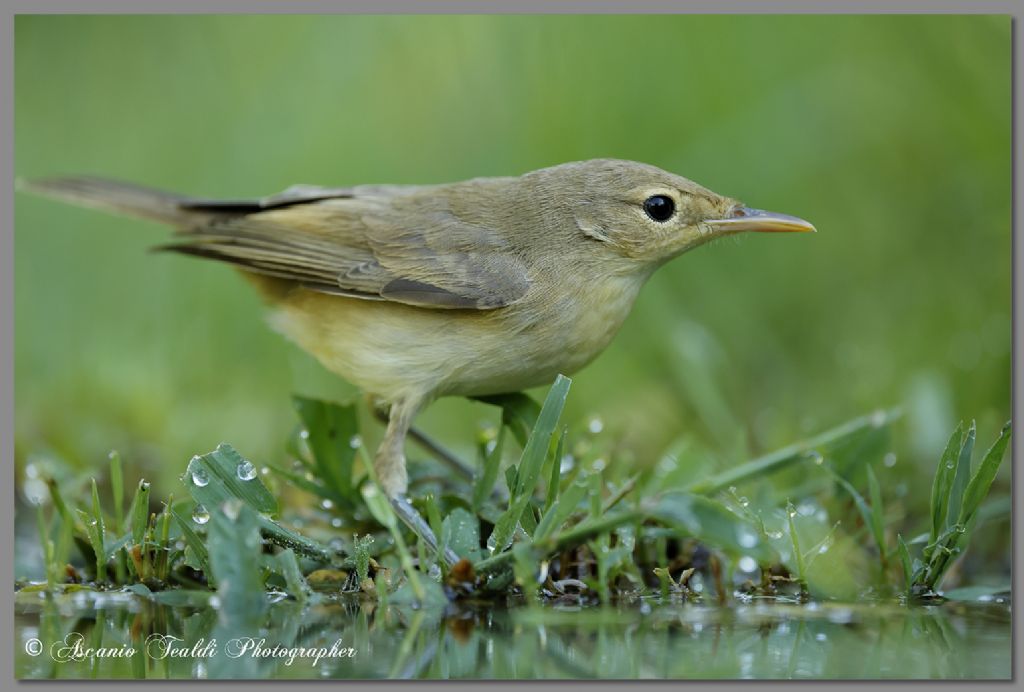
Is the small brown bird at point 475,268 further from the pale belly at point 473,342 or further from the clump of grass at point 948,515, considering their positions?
the clump of grass at point 948,515

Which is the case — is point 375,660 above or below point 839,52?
below

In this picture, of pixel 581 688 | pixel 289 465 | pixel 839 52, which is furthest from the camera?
pixel 839 52

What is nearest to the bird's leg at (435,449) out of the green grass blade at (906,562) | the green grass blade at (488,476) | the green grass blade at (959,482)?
the green grass blade at (488,476)

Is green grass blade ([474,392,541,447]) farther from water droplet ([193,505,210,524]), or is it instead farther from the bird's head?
water droplet ([193,505,210,524])

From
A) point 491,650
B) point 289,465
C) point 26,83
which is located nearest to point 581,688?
point 491,650

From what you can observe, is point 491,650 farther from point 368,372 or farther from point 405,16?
point 405,16

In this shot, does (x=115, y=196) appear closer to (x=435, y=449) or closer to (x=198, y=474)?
(x=435, y=449)
